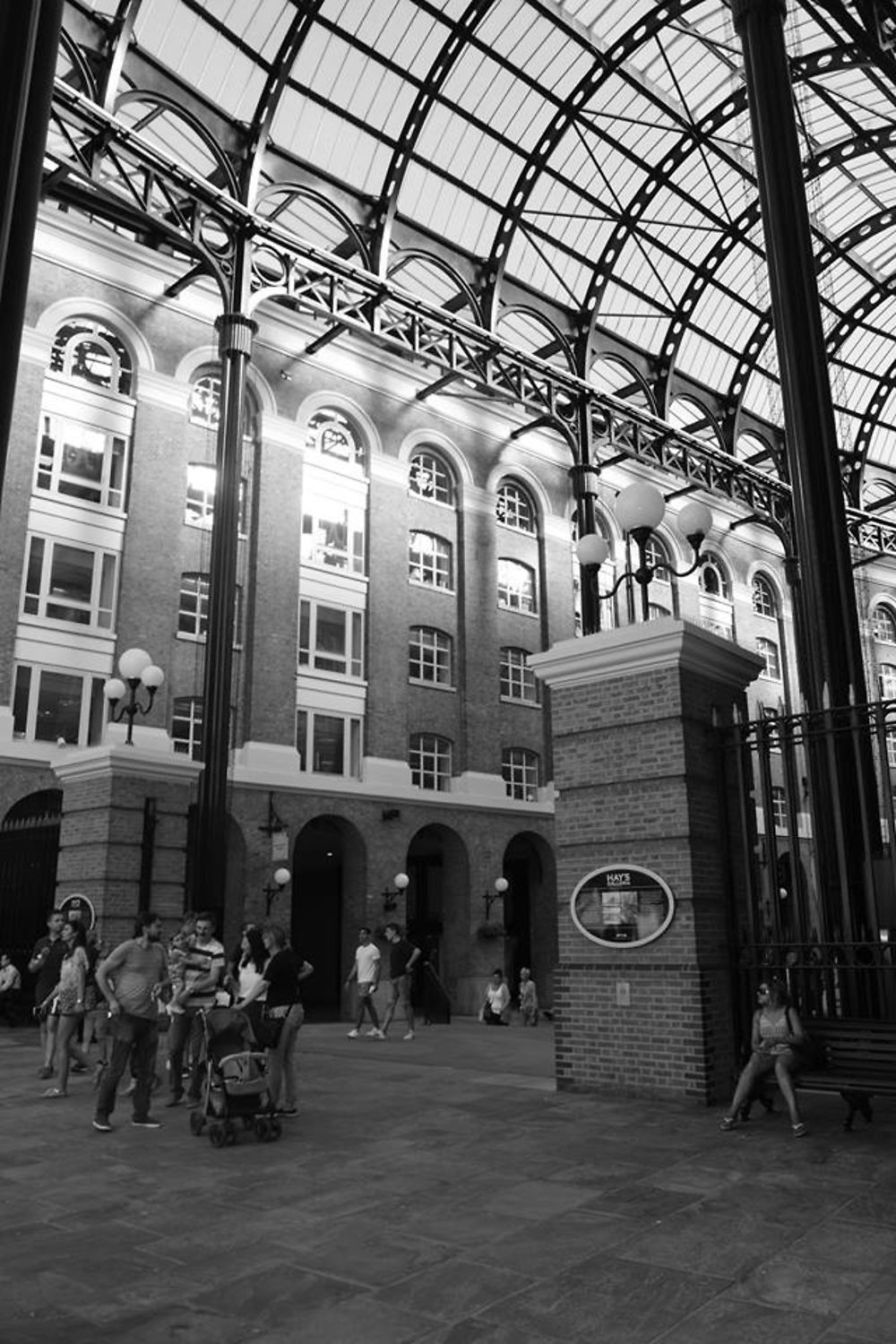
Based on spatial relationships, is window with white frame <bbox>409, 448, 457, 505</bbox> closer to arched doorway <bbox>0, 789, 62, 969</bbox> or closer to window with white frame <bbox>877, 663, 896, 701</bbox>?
arched doorway <bbox>0, 789, 62, 969</bbox>

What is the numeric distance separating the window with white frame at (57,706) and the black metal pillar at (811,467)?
51.0ft

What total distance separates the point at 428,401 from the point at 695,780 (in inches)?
861

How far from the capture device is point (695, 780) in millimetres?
9000

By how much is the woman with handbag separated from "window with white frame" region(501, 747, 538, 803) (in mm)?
20716

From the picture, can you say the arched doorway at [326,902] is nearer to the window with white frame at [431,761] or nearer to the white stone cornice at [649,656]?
the window with white frame at [431,761]

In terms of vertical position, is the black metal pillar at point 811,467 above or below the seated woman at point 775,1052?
above

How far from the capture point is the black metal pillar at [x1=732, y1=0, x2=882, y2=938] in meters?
9.84

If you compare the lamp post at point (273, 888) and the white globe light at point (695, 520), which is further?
the lamp post at point (273, 888)

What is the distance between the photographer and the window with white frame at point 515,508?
101 ft

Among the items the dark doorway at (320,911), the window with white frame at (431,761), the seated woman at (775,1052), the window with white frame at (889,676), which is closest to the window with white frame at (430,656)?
the window with white frame at (431,761)

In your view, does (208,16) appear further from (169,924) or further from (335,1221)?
(335,1221)

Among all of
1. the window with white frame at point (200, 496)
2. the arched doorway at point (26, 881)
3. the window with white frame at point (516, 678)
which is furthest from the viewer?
the window with white frame at point (516, 678)

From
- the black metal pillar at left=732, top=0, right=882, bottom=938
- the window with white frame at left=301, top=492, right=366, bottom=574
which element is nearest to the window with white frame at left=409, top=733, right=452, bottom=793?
the window with white frame at left=301, top=492, right=366, bottom=574

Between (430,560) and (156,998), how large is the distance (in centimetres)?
2127
